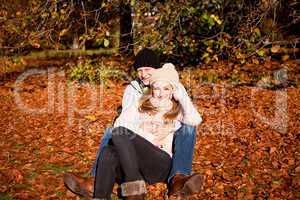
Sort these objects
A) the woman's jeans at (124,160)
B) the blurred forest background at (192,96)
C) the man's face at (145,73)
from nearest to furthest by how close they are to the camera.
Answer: the woman's jeans at (124,160) → the man's face at (145,73) → the blurred forest background at (192,96)

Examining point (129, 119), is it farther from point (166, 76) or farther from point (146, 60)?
point (146, 60)

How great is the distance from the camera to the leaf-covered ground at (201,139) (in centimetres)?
491

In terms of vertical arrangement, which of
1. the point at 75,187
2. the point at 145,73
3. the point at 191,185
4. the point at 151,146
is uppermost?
the point at 145,73

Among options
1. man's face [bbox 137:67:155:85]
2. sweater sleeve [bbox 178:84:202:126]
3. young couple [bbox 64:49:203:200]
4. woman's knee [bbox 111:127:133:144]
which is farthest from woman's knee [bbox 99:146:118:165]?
man's face [bbox 137:67:155:85]

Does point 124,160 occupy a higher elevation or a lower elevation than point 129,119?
lower

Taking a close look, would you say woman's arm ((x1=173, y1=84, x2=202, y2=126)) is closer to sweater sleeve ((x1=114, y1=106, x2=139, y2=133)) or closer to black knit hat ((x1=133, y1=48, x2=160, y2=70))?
sweater sleeve ((x1=114, y1=106, x2=139, y2=133))

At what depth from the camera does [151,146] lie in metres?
4.28

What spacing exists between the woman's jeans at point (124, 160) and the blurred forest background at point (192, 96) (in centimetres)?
64

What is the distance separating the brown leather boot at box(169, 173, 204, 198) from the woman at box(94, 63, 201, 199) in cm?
25

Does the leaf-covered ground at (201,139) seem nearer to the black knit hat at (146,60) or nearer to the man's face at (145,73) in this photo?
the man's face at (145,73)

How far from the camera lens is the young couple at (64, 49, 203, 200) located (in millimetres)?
4074

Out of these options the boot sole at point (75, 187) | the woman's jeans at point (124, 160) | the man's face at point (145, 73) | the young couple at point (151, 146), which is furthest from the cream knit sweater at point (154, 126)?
the boot sole at point (75, 187)

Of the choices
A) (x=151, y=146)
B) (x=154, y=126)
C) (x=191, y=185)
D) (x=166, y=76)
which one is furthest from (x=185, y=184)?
(x=166, y=76)

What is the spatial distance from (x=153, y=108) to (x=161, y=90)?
0.90 feet
